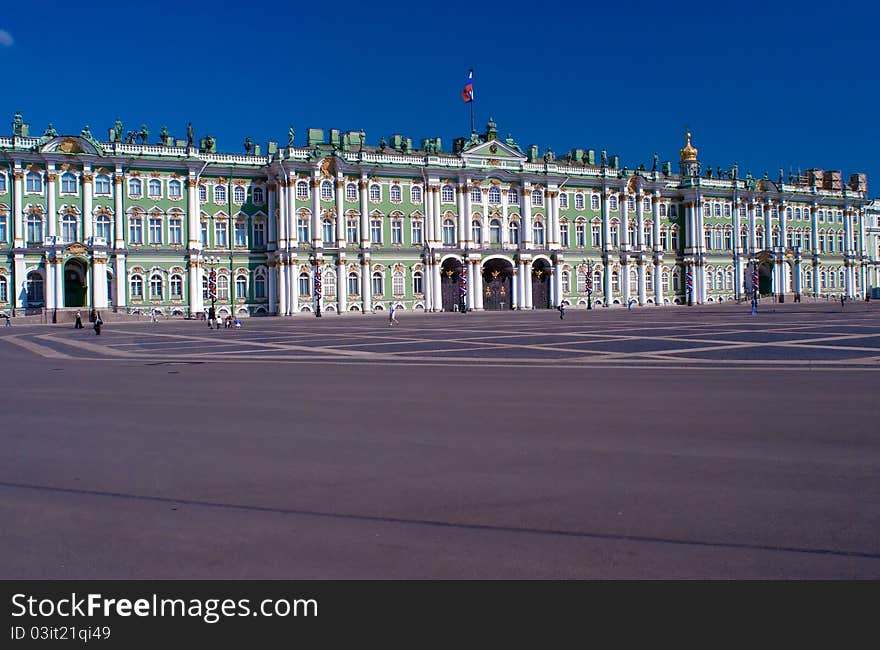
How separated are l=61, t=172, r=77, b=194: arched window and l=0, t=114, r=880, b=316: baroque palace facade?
17 centimetres

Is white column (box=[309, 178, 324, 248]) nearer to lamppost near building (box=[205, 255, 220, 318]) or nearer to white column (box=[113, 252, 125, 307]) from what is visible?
lamppost near building (box=[205, 255, 220, 318])

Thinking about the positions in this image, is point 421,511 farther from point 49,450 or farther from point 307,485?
point 49,450

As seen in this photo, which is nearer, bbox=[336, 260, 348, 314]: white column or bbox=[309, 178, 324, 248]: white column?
bbox=[309, 178, 324, 248]: white column

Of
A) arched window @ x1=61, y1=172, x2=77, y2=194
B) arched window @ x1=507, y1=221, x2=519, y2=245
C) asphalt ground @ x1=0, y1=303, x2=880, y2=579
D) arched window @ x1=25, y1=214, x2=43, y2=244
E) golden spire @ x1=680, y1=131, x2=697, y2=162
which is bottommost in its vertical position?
asphalt ground @ x1=0, y1=303, x2=880, y2=579

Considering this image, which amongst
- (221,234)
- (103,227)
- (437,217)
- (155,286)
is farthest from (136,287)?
(437,217)

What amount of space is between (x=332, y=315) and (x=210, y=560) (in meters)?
70.8

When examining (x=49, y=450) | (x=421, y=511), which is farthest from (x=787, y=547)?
(x=49, y=450)

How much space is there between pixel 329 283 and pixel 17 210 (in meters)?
26.9

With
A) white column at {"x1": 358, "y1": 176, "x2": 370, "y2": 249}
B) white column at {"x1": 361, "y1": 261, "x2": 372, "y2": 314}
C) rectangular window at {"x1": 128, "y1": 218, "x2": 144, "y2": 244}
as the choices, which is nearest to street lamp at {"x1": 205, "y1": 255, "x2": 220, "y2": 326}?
rectangular window at {"x1": 128, "y1": 218, "x2": 144, "y2": 244}

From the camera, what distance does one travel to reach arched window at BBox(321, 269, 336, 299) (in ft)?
260

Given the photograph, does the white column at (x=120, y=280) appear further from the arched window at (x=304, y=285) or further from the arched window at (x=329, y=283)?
the arched window at (x=329, y=283)

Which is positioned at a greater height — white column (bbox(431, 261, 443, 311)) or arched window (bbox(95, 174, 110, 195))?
arched window (bbox(95, 174, 110, 195))
